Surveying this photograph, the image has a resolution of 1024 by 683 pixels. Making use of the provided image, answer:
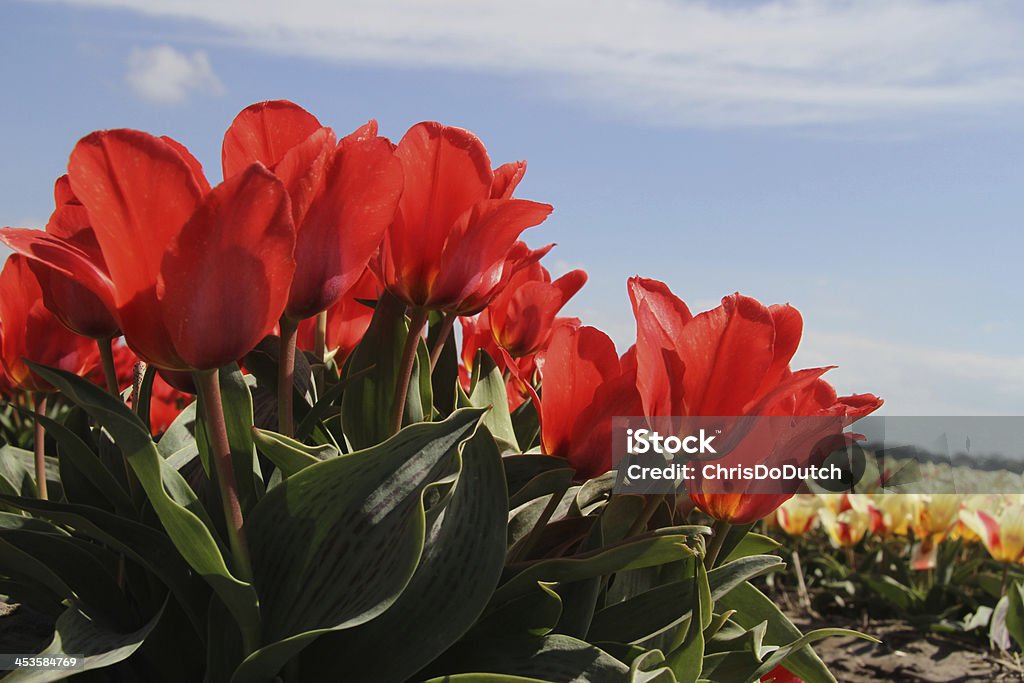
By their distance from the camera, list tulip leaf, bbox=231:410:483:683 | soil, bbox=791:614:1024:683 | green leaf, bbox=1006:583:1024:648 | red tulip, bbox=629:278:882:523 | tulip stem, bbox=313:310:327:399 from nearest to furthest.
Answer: tulip leaf, bbox=231:410:483:683
red tulip, bbox=629:278:882:523
tulip stem, bbox=313:310:327:399
green leaf, bbox=1006:583:1024:648
soil, bbox=791:614:1024:683

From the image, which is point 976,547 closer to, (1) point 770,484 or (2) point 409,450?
(1) point 770,484

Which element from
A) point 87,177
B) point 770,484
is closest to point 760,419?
point 770,484

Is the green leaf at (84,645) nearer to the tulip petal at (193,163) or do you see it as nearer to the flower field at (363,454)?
the flower field at (363,454)

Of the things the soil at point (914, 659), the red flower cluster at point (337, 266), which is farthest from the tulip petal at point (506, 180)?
the soil at point (914, 659)

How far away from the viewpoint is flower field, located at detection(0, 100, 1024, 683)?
2.17 feet

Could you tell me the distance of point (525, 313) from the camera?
4.27ft

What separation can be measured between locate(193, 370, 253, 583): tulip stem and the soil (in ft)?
8.74

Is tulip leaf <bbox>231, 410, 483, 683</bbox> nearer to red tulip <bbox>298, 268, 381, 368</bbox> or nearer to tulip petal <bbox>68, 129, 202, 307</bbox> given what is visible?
tulip petal <bbox>68, 129, 202, 307</bbox>

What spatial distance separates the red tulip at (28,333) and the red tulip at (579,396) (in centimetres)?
63

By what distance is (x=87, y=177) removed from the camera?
0.64 meters

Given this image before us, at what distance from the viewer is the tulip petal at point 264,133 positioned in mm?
786

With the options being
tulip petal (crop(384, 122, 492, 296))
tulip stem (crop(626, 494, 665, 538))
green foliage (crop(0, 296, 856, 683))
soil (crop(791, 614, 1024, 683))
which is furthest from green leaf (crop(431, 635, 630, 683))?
soil (crop(791, 614, 1024, 683))

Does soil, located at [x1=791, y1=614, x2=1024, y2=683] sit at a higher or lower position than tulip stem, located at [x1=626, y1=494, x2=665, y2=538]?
lower

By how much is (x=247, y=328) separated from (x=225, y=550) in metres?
0.21
